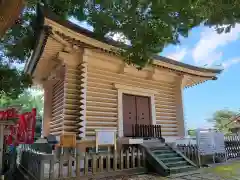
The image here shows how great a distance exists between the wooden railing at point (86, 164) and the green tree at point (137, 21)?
107 inches

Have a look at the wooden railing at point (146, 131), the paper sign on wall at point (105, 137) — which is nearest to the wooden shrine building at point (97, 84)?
the wooden railing at point (146, 131)

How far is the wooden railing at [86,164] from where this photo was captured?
18.0 feet

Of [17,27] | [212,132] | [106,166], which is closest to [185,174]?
[106,166]

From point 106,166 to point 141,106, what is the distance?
4.24m

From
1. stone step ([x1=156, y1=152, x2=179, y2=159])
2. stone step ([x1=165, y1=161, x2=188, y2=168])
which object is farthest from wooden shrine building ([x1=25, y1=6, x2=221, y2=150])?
stone step ([x1=165, y1=161, x2=188, y2=168])

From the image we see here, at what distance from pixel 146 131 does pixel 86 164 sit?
395cm

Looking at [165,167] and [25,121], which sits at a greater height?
[25,121]

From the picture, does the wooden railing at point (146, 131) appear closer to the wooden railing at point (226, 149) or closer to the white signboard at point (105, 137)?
the wooden railing at point (226, 149)

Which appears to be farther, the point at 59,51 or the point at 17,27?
the point at 59,51

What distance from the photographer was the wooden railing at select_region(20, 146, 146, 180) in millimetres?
5473

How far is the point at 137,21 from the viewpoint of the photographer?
4.41 metres

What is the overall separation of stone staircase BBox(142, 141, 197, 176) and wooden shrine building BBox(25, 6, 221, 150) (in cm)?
146

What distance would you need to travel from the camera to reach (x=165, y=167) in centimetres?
670

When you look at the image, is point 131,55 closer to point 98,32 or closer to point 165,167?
point 98,32
